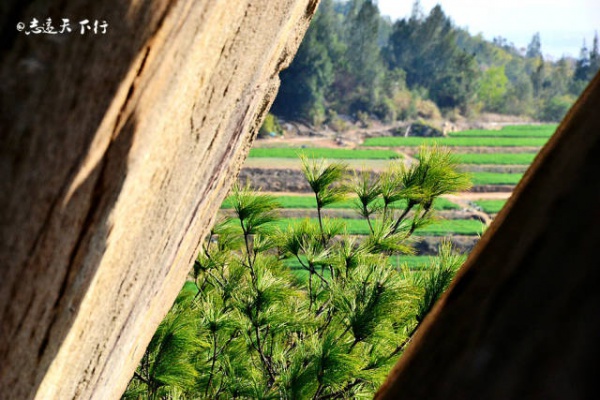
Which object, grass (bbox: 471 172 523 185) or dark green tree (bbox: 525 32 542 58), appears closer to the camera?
grass (bbox: 471 172 523 185)

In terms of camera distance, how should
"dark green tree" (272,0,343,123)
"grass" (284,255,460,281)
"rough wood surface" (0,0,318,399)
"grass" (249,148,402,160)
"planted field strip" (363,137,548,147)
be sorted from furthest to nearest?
"dark green tree" (272,0,343,123) → "planted field strip" (363,137,548,147) → "grass" (249,148,402,160) → "grass" (284,255,460,281) → "rough wood surface" (0,0,318,399)

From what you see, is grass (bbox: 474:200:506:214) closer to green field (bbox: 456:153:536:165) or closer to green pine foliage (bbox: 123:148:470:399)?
green field (bbox: 456:153:536:165)

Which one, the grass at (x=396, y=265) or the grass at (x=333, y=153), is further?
the grass at (x=333, y=153)

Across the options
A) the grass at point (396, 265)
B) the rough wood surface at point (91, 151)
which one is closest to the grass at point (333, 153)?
the grass at point (396, 265)

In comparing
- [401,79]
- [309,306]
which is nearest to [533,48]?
[401,79]

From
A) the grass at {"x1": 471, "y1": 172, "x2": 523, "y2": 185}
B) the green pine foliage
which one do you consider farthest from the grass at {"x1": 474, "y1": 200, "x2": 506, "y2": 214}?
the green pine foliage

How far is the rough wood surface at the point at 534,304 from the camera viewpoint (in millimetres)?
191

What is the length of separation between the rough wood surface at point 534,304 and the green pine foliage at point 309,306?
1063 millimetres

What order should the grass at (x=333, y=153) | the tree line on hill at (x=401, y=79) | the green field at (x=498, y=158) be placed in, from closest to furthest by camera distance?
the grass at (x=333, y=153), the green field at (x=498, y=158), the tree line on hill at (x=401, y=79)

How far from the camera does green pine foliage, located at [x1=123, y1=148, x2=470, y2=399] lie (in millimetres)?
1343

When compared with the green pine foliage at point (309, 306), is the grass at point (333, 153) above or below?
below

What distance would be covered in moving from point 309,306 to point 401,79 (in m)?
26.2

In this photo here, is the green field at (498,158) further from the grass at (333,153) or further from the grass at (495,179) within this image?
the grass at (333,153)

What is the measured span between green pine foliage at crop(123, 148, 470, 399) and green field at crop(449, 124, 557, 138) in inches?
877
